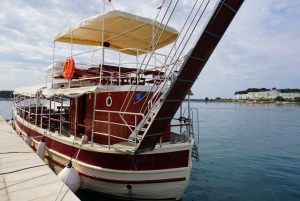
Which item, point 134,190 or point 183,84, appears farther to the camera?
point 134,190

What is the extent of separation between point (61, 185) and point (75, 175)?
4.30ft

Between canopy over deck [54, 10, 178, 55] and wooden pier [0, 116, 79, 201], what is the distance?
4.80 m

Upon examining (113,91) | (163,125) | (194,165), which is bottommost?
(194,165)

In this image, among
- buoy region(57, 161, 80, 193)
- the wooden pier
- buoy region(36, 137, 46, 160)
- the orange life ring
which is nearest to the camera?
the wooden pier

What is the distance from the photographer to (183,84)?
5.19 meters

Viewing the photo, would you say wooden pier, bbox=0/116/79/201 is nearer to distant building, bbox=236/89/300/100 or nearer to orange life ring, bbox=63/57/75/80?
orange life ring, bbox=63/57/75/80

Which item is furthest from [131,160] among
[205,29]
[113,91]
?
[205,29]

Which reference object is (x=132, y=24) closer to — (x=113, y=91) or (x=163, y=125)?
(x=113, y=91)

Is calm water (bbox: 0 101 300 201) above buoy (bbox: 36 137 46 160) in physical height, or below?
below

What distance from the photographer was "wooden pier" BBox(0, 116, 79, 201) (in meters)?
5.01

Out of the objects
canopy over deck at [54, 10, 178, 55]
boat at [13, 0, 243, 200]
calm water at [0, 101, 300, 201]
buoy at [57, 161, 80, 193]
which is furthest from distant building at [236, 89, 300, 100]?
buoy at [57, 161, 80, 193]

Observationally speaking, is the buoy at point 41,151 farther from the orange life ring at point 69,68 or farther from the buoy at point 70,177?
the orange life ring at point 69,68

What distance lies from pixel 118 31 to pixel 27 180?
621cm

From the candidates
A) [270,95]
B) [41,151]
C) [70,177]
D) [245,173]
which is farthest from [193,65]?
[270,95]
